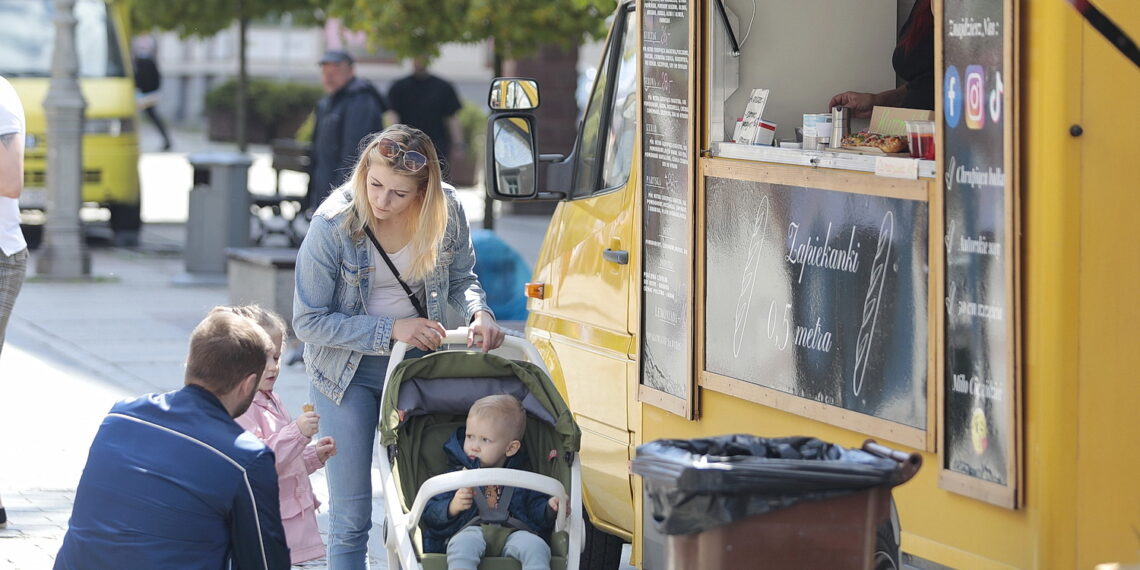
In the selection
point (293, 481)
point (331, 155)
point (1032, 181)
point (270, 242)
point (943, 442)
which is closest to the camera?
point (1032, 181)

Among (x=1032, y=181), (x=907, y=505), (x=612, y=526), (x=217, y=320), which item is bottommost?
(x=612, y=526)

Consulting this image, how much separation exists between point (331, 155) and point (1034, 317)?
988 cm

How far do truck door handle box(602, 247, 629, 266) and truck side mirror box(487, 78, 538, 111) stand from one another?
631 mm

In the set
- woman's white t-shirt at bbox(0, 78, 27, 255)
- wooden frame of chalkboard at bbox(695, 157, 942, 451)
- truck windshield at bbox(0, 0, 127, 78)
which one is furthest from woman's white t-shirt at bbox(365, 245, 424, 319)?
truck windshield at bbox(0, 0, 127, 78)

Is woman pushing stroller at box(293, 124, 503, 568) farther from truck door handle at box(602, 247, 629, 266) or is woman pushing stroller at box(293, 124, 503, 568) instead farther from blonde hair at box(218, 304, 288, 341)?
truck door handle at box(602, 247, 629, 266)

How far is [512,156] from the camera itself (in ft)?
20.0

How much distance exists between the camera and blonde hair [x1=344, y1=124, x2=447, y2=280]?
16.4 ft

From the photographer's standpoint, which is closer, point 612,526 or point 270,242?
point 612,526

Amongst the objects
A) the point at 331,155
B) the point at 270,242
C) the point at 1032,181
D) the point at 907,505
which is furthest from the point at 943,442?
the point at 270,242

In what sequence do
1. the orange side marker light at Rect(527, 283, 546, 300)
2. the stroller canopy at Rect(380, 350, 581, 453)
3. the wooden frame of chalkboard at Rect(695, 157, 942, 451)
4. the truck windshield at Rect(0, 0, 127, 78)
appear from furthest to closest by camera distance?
the truck windshield at Rect(0, 0, 127, 78)
the orange side marker light at Rect(527, 283, 546, 300)
the stroller canopy at Rect(380, 350, 581, 453)
the wooden frame of chalkboard at Rect(695, 157, 942, 451)

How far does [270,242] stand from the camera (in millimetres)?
17125

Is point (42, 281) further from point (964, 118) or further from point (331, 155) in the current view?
point (964, 118)

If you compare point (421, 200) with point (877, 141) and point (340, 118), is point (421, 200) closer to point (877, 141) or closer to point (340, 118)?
point (877, 141)

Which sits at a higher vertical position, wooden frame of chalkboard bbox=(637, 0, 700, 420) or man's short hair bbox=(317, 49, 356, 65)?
man's short hair bbox=(317, 49, 356, 65)
